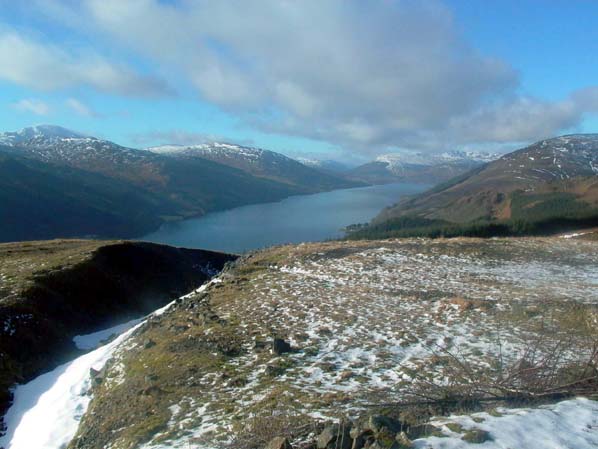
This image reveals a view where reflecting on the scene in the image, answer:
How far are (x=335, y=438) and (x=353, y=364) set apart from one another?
4.39 metres

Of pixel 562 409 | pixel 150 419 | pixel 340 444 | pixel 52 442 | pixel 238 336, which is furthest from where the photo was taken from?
pixel 238 336

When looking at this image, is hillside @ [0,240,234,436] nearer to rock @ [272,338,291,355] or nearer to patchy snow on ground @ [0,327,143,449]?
patchy snow on ground @ [0,327,143,449]

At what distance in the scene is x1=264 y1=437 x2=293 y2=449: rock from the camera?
6.49 m

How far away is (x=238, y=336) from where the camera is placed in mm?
13562

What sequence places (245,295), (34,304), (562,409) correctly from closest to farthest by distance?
(562,409) < (245,295) < (34,304)

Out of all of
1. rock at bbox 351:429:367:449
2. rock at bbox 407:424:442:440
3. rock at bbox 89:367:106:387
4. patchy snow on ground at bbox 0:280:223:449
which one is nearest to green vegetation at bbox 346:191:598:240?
patchy snow on ground at bbox 0:280:223:449

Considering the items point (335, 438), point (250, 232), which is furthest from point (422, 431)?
point (250, 232)

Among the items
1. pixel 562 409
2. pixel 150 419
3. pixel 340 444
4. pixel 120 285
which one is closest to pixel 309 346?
pixel 150 419

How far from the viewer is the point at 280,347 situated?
1195 cm

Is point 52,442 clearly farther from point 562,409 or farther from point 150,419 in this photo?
point 562,409

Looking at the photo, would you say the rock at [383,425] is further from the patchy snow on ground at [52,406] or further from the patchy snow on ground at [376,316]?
the patchy snow on ground at [52,406]

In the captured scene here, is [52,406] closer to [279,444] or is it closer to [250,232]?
[279,444]

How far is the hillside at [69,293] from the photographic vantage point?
17.7m

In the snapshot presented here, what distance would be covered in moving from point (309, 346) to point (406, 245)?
59.4 feet
